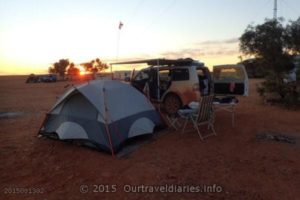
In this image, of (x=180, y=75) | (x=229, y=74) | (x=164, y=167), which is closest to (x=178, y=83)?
(x=180, y=75)

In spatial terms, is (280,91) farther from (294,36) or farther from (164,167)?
(164,167)

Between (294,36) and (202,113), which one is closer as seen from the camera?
(202,113)

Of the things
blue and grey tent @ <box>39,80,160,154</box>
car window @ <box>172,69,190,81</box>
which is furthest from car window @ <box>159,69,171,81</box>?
blue and grey tent @ <box>39,80,160,154</box>

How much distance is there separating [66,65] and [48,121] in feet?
216

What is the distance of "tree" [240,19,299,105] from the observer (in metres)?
12.1

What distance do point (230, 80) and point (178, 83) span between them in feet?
5.74

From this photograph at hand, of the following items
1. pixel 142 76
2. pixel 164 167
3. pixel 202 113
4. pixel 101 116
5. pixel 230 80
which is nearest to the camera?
pixel 164 167

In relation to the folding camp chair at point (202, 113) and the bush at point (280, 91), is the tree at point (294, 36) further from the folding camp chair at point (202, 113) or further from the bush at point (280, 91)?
the folding camp chair at point (202, 113)

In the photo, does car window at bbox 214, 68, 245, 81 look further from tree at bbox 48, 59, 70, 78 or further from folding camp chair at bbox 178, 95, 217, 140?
tree at bbox 48, 59, 70, 78

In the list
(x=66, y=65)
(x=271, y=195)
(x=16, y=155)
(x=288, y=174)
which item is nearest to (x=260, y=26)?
(x=288, y=174)

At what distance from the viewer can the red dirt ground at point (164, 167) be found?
453 centimetres

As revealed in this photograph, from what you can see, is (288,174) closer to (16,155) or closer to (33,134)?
(16,155)

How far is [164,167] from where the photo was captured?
544 centimetres

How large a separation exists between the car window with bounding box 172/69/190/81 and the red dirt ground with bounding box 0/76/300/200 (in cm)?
249
